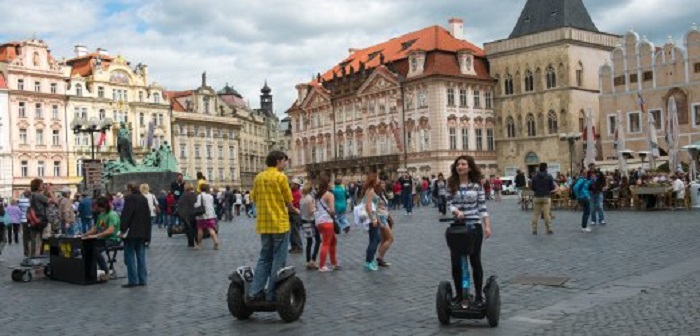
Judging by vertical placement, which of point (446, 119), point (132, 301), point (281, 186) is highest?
point (446, 119)

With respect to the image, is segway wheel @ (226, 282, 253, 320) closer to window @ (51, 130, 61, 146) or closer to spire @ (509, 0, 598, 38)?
spire @ (509, 0, 598, 38)

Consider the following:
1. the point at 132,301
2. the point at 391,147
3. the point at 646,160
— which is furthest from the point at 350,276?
the point at 391,147

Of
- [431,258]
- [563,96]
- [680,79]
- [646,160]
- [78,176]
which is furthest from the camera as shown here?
[78,176]

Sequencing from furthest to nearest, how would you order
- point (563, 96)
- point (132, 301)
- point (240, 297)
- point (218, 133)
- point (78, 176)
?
point (218, 133), point (78, 176), point (563, 96), point (132, 301), point (240, 297)

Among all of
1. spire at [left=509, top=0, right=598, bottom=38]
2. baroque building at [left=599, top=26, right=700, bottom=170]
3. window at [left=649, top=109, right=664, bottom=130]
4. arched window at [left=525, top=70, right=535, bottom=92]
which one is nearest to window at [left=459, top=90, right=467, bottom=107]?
arched window at [left=525, top=70, right=535, bottom=92]

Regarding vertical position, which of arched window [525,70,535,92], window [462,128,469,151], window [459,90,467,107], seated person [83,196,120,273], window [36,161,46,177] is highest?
arched window [525,70,535,92]

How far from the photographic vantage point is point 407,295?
10.1 m

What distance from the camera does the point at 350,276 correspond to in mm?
12398

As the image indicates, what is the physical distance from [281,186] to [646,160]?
42.2 meters

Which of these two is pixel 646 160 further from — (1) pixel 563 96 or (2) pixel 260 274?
(2) pixel 260 274

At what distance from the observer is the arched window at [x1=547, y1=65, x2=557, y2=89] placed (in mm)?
60928

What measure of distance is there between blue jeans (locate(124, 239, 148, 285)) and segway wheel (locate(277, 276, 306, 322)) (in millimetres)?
4357

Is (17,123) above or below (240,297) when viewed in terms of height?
above

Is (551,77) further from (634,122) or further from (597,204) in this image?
(597,204)
